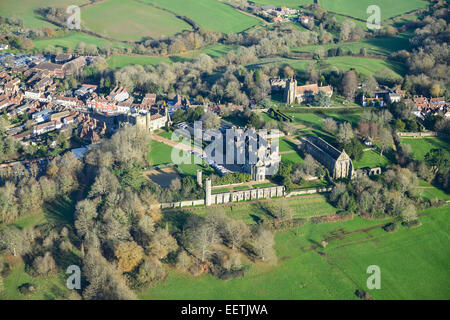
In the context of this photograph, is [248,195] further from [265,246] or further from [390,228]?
[390,228]

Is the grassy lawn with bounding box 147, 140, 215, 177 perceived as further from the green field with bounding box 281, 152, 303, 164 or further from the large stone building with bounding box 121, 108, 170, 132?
the green field with bounding box 281, 152, 303, 164

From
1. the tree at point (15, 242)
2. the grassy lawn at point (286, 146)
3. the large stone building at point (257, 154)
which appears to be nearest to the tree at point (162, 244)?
the tree at point (15, 242)

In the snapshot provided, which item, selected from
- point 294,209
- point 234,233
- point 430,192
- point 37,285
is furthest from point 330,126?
point 37,285

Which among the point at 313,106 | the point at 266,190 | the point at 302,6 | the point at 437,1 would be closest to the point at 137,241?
the point at 266,190

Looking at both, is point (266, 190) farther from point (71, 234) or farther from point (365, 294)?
point (71, 234)

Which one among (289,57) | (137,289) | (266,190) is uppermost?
(289,57)

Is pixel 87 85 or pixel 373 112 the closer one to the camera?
pixel 373 112

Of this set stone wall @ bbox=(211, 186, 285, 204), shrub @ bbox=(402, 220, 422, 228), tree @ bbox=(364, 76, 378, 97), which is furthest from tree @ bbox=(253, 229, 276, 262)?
tree @ bbox=(364, 76, 378, 97)
